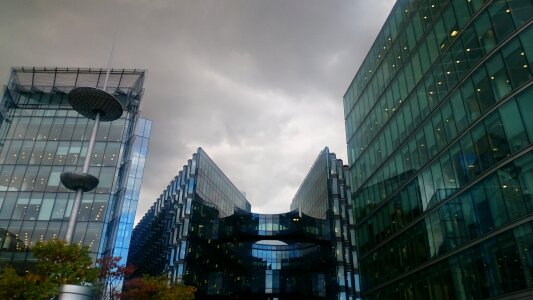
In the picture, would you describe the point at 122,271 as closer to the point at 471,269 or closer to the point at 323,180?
the point at 471,269

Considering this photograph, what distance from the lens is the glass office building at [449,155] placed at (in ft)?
75.1

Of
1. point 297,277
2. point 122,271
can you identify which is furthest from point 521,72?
point 297,277

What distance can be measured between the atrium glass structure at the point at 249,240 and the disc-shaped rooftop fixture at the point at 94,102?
41693 millimetres

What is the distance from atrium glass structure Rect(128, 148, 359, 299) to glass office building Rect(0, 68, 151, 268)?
25.8 metres

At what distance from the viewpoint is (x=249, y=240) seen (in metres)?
86.5

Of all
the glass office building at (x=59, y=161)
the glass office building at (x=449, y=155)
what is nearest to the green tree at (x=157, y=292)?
the glass office building at (x=59, y=161)

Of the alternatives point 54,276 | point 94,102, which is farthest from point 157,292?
point 94,102

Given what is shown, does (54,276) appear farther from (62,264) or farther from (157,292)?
(157,292)

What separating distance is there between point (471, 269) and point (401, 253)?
1052 cm

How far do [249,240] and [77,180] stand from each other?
59.7 m

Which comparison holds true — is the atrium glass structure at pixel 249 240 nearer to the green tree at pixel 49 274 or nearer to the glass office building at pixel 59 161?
the glass office building at pixel 59 161

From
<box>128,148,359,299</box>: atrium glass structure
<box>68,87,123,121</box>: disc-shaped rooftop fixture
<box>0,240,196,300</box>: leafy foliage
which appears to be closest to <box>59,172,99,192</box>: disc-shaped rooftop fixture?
<box>0,240,196,300</box>: leafy foliage

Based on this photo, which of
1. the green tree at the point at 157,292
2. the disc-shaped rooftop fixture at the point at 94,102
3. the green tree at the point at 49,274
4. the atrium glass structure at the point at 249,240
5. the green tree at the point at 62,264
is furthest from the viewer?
the atrium glass structure at the point at 249,240

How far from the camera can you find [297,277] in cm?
8806
